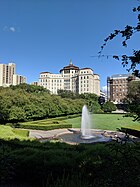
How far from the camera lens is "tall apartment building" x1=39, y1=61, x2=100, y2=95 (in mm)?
115562

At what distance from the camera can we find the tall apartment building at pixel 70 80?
116m

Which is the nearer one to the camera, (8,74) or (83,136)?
(83,136)

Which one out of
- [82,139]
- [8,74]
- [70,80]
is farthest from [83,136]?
[8,74]

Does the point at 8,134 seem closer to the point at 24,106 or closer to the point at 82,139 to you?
the point at 82,139

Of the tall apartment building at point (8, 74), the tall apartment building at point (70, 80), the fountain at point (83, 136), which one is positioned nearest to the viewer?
the fountain at point (83, 136)

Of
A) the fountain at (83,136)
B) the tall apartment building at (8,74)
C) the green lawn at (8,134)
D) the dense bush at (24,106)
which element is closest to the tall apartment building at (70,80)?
the tall apartment building at (8,74)

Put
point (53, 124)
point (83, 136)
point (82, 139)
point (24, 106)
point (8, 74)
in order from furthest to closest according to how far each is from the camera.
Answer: point (8, 74) → point (24, 106) → point (53, 124) → point (83, 136) → point (82, 139)

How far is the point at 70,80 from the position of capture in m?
127

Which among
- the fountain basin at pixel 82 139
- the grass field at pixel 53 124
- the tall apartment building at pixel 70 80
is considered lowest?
the fountain basin at pixel 82 139

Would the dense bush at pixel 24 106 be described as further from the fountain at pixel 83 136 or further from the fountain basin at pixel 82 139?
the fountain basin at pixel 82 139

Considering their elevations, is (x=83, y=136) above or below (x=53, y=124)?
below

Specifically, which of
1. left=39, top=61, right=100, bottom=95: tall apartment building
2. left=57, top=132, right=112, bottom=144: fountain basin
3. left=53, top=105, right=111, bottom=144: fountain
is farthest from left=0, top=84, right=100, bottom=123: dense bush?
left=39, top=61, right=100, bottom=95: tall apartment building

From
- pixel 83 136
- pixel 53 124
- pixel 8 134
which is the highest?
pixel 8 134

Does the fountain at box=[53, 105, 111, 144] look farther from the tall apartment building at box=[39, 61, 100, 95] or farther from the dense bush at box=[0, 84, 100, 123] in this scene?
the tall apartment building at box=[39, 61, 100, 95]
